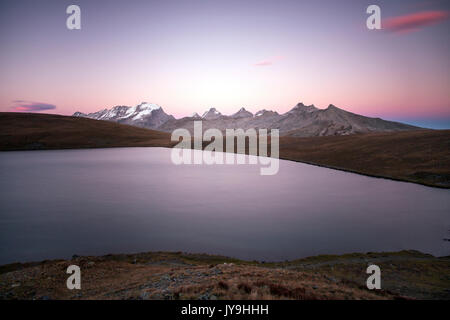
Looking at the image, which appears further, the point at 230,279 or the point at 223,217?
the point at 223,217

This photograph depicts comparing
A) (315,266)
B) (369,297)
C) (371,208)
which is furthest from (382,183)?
(369,297)

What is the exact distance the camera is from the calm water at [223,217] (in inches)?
1035

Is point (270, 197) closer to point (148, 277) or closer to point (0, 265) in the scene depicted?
point (148, 277)

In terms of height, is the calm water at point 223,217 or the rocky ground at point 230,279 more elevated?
the rocky ground at point 230,279

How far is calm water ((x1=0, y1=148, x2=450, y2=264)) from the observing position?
86.2 ft

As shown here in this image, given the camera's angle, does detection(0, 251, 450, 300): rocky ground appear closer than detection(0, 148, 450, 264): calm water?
Yes

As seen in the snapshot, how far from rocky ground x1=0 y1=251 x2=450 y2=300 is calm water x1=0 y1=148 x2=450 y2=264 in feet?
9.87

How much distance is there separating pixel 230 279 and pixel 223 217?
75.4ft

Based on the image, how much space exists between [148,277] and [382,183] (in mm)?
59505

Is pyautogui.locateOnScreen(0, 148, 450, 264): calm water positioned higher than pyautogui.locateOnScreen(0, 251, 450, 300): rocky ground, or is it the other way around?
pyautogui.locateOnScreen(0, 251, 450, 300): rocky ground

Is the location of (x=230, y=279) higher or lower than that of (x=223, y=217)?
higher

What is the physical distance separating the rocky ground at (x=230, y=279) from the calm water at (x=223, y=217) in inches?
118

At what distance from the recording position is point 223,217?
36375 millimetres
